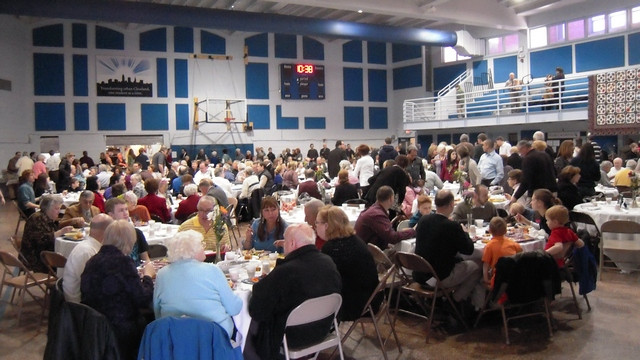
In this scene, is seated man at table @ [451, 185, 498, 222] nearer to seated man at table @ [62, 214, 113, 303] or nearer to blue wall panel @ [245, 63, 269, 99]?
seated man at table @ [62, 214, 113, 303]

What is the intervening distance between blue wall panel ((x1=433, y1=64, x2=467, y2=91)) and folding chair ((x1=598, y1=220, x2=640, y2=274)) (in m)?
15.2

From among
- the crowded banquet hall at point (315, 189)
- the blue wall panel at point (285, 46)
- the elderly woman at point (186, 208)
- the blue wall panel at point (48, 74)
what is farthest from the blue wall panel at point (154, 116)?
the elderly woman at point (186, 208)

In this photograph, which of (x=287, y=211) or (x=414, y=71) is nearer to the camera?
(x=287, y=211)

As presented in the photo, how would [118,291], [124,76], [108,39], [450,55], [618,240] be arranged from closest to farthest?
[118,291]
[618,240]
[108,39]
[124,76]
[450,55]

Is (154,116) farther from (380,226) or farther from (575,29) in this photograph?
(380,226)

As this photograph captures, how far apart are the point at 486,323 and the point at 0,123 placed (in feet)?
52.6

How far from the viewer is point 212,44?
66.4ft

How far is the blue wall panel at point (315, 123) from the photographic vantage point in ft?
71.5

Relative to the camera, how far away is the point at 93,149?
18.6m

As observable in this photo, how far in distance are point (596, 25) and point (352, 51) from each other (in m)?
9.22

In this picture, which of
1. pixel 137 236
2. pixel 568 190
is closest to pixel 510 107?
pixel 568 190

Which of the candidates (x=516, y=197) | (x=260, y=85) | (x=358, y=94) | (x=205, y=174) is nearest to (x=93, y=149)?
(x=260, y=85)

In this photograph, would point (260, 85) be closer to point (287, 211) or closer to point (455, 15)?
point (455, 15)

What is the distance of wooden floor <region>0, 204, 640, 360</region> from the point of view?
4.10m
